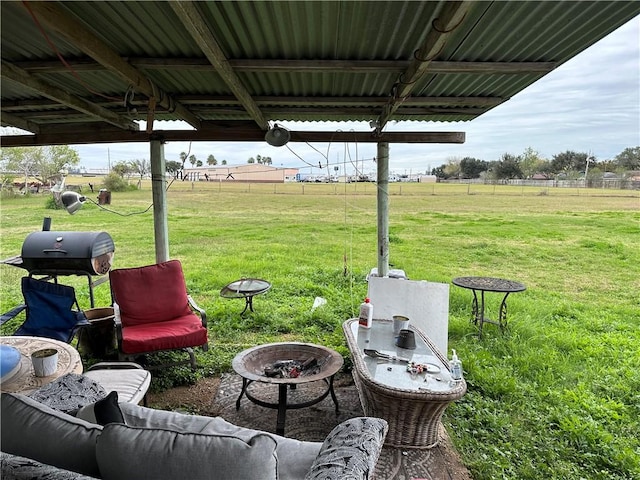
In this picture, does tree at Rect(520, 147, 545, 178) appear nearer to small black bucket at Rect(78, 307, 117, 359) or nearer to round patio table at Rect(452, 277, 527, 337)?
round patio table at Rect(452, 277, 527, 337)

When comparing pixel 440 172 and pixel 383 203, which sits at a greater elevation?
pixel 440 172

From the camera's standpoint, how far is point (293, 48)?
Answer: 2.36 metres

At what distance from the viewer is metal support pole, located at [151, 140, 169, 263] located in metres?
4.12

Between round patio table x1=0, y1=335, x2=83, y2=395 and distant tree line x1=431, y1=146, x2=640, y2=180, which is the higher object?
distant tree line x1=431, y1=146, x2=640, y2=180

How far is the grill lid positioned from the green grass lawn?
144 centimetres

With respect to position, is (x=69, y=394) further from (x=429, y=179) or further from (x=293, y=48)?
(x=429, y=179)

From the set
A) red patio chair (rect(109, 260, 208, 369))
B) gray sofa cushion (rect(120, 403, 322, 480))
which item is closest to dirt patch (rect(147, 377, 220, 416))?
red patio chair (rect(109, 260, 208, 369))

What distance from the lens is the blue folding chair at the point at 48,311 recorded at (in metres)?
3.39

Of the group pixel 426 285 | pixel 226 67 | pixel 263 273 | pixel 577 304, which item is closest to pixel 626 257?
pixel 577 304

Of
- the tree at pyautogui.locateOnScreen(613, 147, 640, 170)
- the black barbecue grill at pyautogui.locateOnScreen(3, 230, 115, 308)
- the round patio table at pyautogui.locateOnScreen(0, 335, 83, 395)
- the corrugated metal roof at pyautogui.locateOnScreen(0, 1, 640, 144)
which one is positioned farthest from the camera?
the tree at pyautogui.locateOnScreen(613, 147, 640, 170)

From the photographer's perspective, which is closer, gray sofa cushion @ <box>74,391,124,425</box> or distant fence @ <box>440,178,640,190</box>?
gray sofa cushion @ <box>74,391,124,425</box>

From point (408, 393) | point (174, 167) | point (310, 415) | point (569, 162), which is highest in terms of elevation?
point (569, 162)

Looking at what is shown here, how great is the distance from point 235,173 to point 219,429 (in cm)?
486

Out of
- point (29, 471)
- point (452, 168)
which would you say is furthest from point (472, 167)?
point (29, 471)
